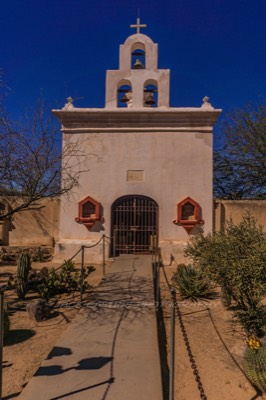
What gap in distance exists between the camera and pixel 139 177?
40.0 feet

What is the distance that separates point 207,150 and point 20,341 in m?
9.19

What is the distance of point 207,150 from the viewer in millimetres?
12164

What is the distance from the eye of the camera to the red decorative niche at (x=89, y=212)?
1191 centimetres

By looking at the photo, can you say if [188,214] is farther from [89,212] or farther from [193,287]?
[193,287]

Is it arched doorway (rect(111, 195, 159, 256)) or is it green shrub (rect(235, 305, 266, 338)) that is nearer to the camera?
green shrub (rect(235, 305, 266, 338))

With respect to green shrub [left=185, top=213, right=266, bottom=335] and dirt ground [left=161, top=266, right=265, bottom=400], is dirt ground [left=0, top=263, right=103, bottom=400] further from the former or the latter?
green shrub [left=185, top=213, right=266, bottom=335]

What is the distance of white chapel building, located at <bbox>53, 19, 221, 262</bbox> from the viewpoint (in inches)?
472

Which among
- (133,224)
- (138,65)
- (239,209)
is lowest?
(133,224)

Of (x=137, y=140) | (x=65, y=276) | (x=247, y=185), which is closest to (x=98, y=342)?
(x=65, y=276)

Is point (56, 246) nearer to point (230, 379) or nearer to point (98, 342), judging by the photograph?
point (98, 342)

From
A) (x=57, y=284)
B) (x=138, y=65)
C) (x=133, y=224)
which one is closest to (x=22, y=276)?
(x=57, y=284)

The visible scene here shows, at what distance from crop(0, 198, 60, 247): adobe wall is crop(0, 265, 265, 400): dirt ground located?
205 inches

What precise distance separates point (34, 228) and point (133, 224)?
426cm

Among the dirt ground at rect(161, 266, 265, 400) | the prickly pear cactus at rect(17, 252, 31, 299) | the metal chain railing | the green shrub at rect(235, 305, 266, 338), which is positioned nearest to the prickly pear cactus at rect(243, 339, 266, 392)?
the dirt ground at rect(161, 266, 265, 400)
